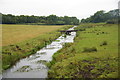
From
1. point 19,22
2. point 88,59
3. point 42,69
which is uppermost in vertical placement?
point 19,22

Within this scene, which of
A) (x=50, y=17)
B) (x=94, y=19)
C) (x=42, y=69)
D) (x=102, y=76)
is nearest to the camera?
(x=102, y=76)

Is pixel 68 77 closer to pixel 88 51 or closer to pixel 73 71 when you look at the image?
pixel 73 71

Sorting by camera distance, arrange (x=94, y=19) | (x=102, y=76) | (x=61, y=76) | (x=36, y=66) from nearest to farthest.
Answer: (x=102, y=76) < (x=61, y=76) < (x=36, y=66) < (x=94, y=19)

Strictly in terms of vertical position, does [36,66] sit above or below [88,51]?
below

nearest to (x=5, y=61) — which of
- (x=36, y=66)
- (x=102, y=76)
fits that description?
(x=36, y=66)

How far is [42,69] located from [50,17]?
181916 millimetres

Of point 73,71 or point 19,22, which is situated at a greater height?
point 19,22

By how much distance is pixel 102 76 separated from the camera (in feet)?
51.3

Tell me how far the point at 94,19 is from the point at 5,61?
166 metres

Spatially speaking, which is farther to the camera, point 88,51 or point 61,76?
point 88,51

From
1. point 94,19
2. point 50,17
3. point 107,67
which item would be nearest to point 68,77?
point 107,67

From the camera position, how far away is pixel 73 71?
58.2 feet

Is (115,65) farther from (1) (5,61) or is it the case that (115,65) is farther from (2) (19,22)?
(2) (19,22)

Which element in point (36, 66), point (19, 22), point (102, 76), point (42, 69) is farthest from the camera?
point (19, 22)
